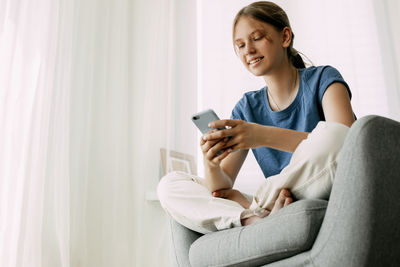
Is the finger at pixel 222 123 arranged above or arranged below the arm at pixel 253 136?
above

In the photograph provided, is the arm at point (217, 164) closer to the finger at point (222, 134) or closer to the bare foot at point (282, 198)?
the finger at point (222, 134)

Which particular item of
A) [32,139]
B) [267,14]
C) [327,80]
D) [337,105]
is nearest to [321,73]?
[327,80]

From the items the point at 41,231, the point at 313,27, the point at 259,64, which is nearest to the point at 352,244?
the point at 259,64

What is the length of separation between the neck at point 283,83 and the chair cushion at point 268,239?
24.4 inches

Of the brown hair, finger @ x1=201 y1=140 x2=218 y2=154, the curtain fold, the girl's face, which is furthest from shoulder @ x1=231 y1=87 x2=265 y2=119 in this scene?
the curtain fold

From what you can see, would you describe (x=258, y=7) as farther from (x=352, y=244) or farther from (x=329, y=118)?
(x=352, y=244)

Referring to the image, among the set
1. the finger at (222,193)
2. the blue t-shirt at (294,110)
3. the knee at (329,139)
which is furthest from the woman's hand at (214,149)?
the blue t-shirt at (294,110)

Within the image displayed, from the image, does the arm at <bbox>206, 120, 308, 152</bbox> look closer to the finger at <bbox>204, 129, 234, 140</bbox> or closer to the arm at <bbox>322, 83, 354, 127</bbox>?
the finger at <bbox>204, 129, 234, 140</bbox>

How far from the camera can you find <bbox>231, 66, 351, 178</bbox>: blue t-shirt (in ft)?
3.78

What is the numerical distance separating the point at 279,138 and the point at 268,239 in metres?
0.29

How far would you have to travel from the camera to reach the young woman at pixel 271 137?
743 mm

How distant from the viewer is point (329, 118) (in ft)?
3.35

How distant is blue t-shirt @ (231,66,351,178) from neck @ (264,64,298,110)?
0.04 meters

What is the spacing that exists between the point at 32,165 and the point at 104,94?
60 cm
